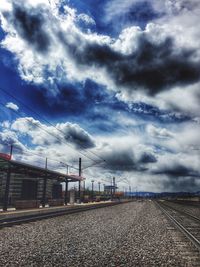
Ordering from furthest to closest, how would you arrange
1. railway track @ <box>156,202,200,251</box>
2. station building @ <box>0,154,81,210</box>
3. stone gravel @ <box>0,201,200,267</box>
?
station building @ <box>0,154,81,210</box> → railway track @ <box>156,202,200,251</box> → stone gravel @ <box>0,201,200,267</box>

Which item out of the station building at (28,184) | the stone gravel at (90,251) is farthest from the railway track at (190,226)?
the station building at (28,184)

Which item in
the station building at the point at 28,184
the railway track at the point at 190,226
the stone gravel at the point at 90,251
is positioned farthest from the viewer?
the station building at the point at 28,184

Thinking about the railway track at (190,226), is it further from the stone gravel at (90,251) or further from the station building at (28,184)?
the station building at (28,184)

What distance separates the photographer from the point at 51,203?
170 feet

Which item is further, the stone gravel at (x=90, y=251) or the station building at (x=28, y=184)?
the station building at (x=28, y=184)

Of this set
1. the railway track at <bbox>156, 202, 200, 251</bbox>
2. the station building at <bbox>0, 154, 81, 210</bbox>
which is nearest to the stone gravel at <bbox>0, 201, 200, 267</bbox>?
the railway track at <bbox>156, 202, 200, 251</bbox>

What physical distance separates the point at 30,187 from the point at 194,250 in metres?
76.4

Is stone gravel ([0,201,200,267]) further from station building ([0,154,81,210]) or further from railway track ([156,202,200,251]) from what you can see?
station building ([0,154,81,210])

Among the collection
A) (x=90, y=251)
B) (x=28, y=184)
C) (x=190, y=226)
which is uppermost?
(x=28, y=184)

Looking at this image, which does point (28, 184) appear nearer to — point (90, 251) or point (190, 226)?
point (190, 226)

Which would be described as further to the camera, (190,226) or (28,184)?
(28,184)

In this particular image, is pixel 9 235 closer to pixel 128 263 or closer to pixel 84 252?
pixel 84 252

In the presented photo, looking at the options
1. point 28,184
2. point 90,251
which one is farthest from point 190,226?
point 28,184

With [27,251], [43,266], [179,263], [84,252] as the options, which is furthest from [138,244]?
[43,266]
